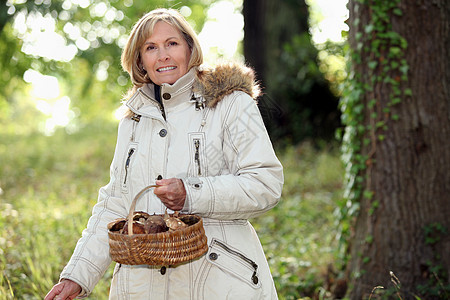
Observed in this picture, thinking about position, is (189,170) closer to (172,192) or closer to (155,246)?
(172,192)

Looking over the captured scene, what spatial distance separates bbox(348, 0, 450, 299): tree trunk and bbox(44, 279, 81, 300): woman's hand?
2.49m

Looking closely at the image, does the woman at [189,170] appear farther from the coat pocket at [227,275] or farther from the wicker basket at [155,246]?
the wicker basket at [155,246]

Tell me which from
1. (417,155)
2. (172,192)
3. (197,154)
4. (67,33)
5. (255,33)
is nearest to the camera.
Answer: (172,192)

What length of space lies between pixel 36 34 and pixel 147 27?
9318 mm

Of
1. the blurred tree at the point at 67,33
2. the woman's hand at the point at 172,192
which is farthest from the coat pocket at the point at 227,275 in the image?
the blurred tree at the point at 67,33

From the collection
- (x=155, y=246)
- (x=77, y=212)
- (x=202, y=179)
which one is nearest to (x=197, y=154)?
(x=202, y=179)

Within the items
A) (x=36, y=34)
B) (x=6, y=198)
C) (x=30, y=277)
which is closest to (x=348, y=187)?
(x=30, y=277)

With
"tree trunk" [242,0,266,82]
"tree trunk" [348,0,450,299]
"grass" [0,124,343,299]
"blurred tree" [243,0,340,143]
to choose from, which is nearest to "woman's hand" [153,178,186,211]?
"grass" [0,124,343,299]

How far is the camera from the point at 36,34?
35.6ft

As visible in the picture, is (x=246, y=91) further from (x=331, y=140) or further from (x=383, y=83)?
(x=331, y=140)

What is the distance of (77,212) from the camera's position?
20.2 ft

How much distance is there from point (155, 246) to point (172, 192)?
9.2 inches

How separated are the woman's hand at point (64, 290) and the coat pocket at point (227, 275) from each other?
59 cm

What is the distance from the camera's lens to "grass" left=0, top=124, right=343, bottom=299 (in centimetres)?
447
